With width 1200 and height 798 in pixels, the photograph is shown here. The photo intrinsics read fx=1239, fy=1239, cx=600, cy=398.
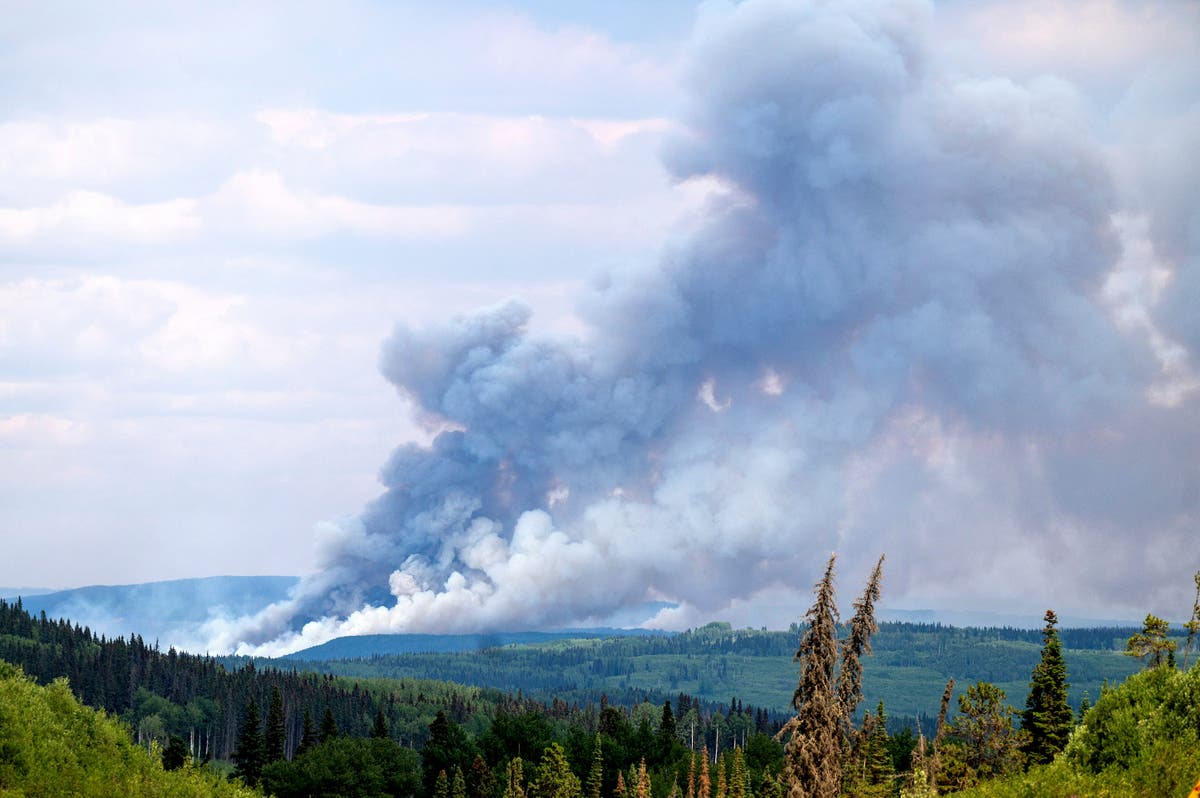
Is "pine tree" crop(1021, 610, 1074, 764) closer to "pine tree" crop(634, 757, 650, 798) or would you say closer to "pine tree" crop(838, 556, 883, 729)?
"pine tree" crop(838, 556, 883, 729)

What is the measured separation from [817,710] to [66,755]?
41.2m

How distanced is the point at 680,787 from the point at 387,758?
4147 cm

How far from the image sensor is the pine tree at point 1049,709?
80562 millimetres

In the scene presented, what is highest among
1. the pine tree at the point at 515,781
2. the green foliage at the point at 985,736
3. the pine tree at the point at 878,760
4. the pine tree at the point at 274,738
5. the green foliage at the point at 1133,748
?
the green foliage at the point at 1133,748

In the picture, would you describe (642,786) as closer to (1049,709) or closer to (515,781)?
(515,781)

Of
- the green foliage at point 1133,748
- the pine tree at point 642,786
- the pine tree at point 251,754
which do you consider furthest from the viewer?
the pine tree at point 251,754

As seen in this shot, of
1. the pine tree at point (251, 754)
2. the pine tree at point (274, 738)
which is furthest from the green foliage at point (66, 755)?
the pine tree at point (274, 738)

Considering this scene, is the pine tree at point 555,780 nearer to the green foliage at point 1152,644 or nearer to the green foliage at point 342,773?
the green foliage at point 342,773

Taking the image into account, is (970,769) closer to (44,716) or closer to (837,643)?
(837,643)

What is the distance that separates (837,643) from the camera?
60.1 m

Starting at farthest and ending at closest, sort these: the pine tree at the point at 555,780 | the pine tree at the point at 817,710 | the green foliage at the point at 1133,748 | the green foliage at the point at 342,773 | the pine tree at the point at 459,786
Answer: the pine tree at the point at 459,786, the green foliage at the point at 342,773, the pine tree at the point at 555,780, the pine tree at the point at 817,710, the green foliage at the point at 1133,748

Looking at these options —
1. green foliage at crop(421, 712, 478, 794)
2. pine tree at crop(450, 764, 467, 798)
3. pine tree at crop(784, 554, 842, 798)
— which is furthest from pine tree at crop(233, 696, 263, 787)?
pine tree at crop(784, 554, 842, 798)

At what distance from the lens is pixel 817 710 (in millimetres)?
60219

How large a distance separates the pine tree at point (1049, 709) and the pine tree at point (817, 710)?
26.2m
